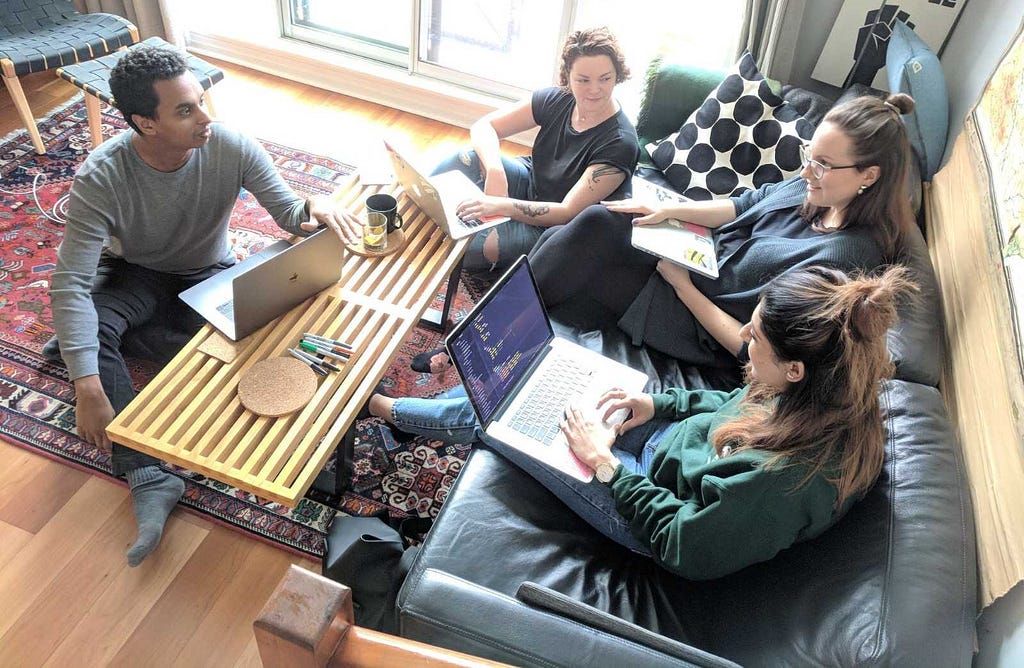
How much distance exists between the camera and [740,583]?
134 cm

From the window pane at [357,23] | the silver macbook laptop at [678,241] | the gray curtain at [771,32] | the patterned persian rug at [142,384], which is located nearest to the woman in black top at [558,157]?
the silver macbook laptop at [678,241]

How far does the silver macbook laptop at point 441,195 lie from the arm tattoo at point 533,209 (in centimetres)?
16

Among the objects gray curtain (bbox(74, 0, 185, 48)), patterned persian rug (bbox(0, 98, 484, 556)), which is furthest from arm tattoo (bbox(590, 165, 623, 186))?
gray curtain (bbox(74, 0, 185, 48))

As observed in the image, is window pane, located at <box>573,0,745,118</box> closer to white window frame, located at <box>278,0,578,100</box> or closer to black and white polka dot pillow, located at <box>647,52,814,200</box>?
white window frame, located at <box>278,0,578,100</box>

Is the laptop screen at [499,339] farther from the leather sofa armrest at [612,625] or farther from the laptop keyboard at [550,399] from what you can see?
the leather sofa armrest at [612,625]

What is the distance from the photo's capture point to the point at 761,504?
1207mm

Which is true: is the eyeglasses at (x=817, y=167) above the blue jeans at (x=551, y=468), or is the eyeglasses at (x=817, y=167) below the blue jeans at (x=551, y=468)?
above

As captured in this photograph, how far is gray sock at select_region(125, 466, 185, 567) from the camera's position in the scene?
1735 mm

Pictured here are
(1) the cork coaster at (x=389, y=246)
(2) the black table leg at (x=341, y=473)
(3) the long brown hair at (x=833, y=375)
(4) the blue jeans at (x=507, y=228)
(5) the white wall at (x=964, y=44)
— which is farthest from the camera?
(4) the blue jeans at (x=507, y=228)

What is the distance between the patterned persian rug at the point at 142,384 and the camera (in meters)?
1.90

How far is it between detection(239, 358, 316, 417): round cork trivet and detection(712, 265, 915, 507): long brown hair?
1.01m

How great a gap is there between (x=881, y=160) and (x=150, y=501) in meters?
2.11

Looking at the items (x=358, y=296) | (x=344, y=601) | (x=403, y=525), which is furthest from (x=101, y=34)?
(x=344, y=601)

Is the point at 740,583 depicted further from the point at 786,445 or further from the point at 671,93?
the point at 671,93
